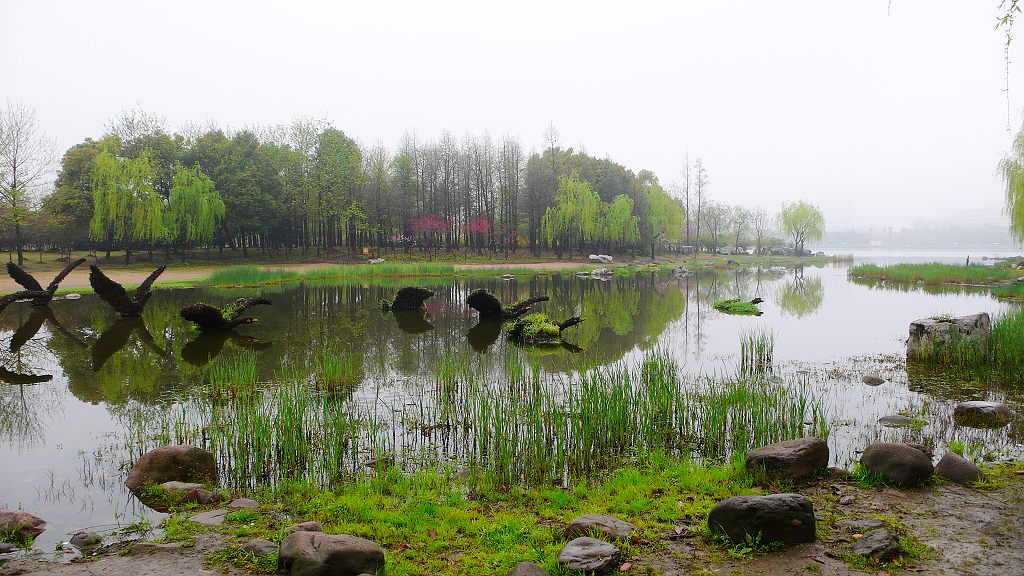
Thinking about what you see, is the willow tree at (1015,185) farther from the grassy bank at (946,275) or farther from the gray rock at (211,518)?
the gray rock at (211,518)

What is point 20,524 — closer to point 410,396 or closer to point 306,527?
point 306,527

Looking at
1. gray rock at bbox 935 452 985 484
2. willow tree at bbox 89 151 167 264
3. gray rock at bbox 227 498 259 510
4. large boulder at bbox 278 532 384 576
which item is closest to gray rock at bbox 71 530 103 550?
gray rock at bbox 227 498 259 510

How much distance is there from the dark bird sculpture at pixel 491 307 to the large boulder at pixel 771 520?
14.9 meters

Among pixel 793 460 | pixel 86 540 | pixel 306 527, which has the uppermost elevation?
pixel 793 460

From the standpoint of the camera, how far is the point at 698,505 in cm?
521

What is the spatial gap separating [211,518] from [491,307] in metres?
15.0

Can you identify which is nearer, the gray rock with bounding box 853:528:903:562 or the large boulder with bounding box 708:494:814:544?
the gray rock with bounding box 853:528:903:562

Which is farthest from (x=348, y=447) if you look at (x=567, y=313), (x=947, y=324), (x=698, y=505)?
(x=567, y=313)

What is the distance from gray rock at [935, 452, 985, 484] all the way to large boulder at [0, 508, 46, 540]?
8.58m

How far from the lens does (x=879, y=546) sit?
4207mm

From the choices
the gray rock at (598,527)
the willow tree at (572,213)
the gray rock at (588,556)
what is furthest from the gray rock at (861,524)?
the willow tree at (572,213)

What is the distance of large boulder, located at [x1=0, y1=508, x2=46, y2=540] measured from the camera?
4815mm

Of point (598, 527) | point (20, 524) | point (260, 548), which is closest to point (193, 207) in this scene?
point (20, 524)

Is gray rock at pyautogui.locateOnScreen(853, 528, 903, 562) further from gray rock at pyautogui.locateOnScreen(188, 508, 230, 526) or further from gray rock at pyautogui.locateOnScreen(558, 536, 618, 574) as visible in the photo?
gray rock at pyautogui.locateOnScreen(188, 508, 230, 526)
